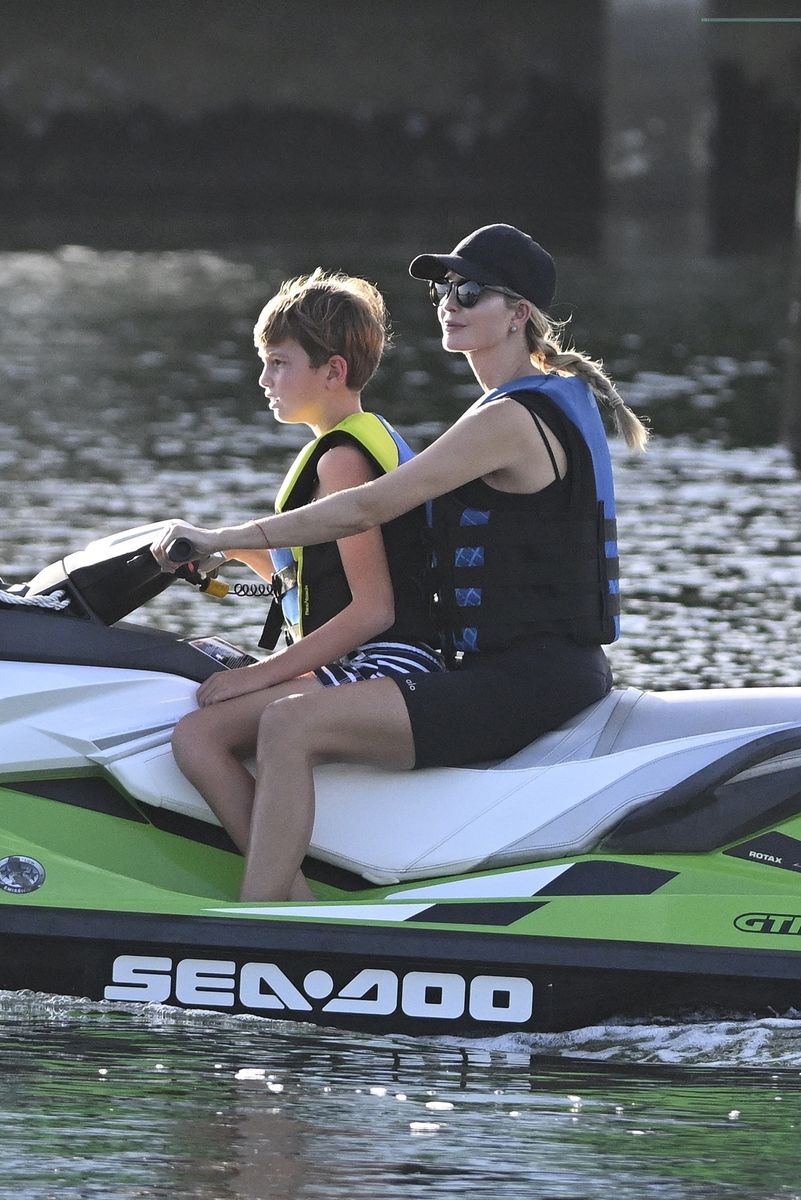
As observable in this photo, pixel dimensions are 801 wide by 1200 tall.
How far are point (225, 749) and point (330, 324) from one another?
2.87ft

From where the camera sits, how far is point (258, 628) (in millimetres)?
8523

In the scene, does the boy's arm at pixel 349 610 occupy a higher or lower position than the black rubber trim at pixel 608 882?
higher

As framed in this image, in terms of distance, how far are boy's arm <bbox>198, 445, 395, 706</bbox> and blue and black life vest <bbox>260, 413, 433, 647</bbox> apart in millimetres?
40

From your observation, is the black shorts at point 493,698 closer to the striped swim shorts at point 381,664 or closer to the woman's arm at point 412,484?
the striped swim shorts at point 381,664

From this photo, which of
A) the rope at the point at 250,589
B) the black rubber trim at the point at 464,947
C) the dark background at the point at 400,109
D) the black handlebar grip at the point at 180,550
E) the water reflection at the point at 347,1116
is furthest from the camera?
the dark background at the point at 400,109

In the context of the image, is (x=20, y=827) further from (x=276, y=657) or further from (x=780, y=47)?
(x=780, y=47)

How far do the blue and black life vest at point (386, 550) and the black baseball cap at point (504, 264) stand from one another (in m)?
0.35

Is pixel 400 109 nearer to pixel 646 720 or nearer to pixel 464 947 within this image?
pixel 646 720

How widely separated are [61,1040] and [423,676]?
105 centimetres

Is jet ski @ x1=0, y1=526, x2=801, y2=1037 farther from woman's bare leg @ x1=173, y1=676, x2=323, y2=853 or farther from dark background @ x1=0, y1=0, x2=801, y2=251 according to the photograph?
dark background @ x1=0, y1=0, x2=801, y2=251

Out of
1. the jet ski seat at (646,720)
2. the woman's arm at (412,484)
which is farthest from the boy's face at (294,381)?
the jet ski seat at (646,720)

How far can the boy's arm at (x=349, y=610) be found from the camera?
4.11 meters

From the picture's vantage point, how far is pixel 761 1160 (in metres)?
3.66

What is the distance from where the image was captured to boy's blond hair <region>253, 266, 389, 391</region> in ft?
13.7
